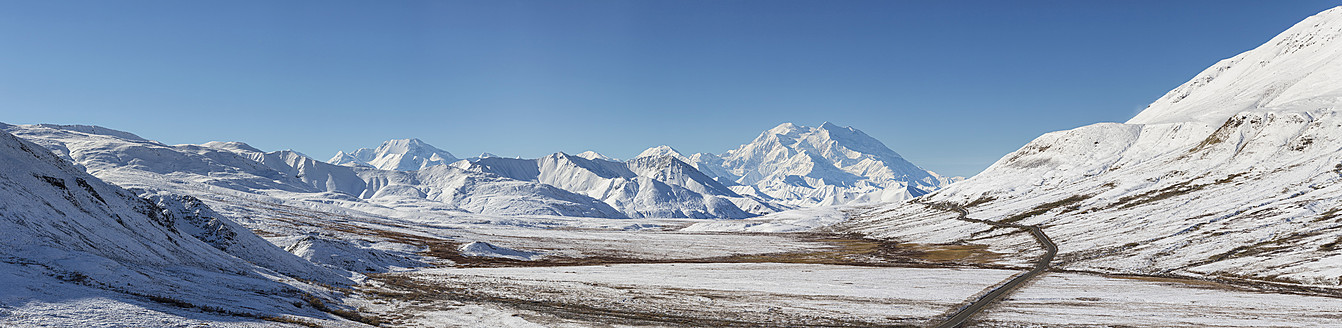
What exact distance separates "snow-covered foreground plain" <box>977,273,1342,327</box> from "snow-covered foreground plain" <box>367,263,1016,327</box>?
550cm

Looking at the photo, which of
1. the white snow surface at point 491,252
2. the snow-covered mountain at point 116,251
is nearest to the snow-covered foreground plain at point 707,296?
the snow-covered mountain at point 116,251

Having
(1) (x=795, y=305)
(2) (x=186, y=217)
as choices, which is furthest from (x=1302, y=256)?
(2) (x=186, y=217)

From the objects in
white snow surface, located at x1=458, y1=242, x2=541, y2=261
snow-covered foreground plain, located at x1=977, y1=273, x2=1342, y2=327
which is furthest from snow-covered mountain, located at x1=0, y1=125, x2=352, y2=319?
white snow surface, located at x1=458, y1=242, x2=541, y2=261

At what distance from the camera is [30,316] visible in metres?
22.7

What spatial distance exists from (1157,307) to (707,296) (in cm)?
3670

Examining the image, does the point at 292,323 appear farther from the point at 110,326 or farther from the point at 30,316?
the point at 30,316

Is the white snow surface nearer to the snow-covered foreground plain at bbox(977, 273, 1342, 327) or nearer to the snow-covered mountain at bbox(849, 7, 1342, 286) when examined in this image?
the snow-covered foreground plain at bbox(977, 273, 1342, 327)

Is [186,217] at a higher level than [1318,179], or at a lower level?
lower

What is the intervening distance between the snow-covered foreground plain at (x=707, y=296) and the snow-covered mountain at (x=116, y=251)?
8.61m

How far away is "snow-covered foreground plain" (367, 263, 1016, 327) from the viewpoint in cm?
4181

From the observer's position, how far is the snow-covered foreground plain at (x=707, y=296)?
4181 centimetres

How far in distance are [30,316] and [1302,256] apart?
117m

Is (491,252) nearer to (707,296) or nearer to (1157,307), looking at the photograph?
(707,296)

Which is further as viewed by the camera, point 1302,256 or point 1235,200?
point 1235,200
